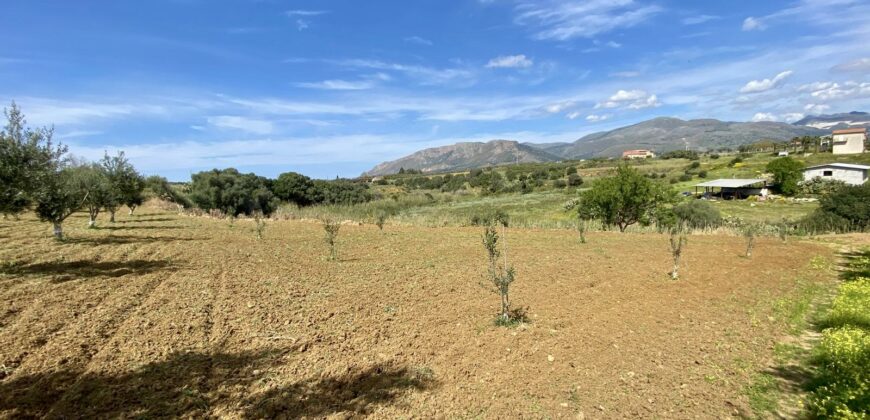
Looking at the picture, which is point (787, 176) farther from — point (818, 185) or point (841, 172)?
point (841, 172)

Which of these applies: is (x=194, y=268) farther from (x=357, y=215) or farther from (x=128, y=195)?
(x=357, y=215)

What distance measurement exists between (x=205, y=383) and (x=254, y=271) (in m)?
7.07

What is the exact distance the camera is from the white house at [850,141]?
73.6 m

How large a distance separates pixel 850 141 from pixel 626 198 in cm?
8019

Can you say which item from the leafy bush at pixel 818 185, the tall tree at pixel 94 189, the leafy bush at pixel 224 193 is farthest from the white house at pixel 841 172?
the tall tree at pixel 94 189

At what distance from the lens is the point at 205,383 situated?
5164mm

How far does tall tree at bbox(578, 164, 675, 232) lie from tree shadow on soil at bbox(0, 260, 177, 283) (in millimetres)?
27173

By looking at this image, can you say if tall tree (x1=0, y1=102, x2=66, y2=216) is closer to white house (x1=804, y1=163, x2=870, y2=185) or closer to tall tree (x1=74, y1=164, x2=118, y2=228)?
tall tree (x1=74, y1=164, x2=118, y2=228)

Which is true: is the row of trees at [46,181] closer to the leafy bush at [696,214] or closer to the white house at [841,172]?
the leafy bush at [696,214]

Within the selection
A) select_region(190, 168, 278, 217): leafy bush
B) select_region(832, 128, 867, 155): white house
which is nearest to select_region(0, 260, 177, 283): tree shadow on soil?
select_region(190, 168, 278, 217): leafy bush

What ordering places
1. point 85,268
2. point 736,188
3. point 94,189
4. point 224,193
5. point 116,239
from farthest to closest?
point 736,188 < point 224,193 < point 94,189 < point 116,239 < point 85,268

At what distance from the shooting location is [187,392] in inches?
194

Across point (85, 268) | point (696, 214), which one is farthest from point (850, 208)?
point (85, 268)

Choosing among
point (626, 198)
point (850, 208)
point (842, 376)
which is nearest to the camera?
point (842, 376)
